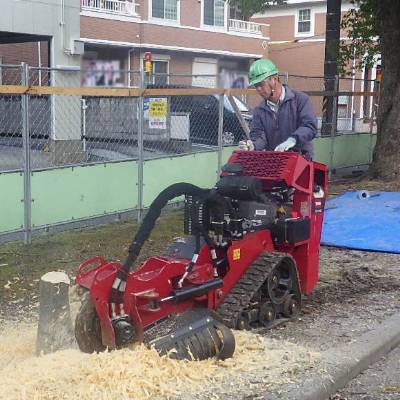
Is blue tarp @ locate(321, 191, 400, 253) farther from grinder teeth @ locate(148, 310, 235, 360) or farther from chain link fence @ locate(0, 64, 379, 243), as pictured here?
grinder teeth @ locate(148, 310, 235, 360)

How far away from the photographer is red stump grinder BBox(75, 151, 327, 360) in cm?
408

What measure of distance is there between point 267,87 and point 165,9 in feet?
77.0

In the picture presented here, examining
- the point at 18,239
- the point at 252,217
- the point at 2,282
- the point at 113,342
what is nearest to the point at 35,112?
the point at 18,239

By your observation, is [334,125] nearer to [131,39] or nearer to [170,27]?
[131,39]

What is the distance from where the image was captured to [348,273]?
7.00 metres

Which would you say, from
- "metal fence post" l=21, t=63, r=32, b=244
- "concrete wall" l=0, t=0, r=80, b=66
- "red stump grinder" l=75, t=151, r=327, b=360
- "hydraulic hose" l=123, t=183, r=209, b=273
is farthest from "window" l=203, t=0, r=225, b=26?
"hydraulic hose" l=123, t=183, r=209, b=273

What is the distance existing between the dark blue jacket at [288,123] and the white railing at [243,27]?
17516 millimetres

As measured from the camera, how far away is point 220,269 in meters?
4.82

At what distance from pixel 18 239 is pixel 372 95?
1021cm

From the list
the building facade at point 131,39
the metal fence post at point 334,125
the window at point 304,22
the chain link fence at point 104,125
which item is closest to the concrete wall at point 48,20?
the building facade at point 131,39

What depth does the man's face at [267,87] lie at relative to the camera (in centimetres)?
534

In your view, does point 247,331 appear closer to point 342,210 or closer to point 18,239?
point 18,239

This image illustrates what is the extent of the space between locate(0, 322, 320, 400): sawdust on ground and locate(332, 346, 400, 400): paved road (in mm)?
291

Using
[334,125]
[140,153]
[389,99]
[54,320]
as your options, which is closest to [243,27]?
[334,125]
